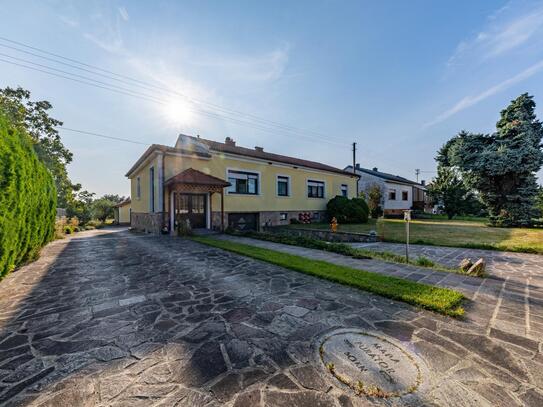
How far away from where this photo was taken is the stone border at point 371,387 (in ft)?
5.61

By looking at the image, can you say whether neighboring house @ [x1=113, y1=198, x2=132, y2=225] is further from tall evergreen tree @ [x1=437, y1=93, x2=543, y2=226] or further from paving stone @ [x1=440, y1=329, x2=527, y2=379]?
tall evergreen tree @ [x1=437, y1=93, x2=543, y2=226]

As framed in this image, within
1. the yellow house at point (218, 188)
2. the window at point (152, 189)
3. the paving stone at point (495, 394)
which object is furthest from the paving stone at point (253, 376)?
the window at point (152, 189)

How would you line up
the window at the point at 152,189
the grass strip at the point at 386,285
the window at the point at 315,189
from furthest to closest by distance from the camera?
the window at the point at 315,189, the window at the point at 152,189, the grass strip at the point at 386,285

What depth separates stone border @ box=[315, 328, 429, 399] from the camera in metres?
1.71

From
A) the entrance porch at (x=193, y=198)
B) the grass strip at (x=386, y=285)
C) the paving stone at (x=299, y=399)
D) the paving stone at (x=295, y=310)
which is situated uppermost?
the entrance porch at (x=193, y=198)

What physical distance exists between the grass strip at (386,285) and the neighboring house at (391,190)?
70.4ft

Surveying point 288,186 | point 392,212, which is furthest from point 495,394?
point 392,212

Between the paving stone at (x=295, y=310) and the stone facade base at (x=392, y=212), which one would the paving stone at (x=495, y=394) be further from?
the stone facade base at (x=392, y=212)

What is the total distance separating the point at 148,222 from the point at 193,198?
362 cm

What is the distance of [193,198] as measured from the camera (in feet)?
41.1

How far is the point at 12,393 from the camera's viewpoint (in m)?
1.74

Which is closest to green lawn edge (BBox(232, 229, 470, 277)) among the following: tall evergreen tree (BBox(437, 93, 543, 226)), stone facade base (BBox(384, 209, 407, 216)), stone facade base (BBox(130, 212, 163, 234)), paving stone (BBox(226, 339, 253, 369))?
paving stone (BBox(226, 339, 253, 369))

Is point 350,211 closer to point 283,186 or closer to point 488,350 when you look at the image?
point 283,186

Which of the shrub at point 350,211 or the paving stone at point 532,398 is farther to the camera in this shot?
the shrub at point 350,211
